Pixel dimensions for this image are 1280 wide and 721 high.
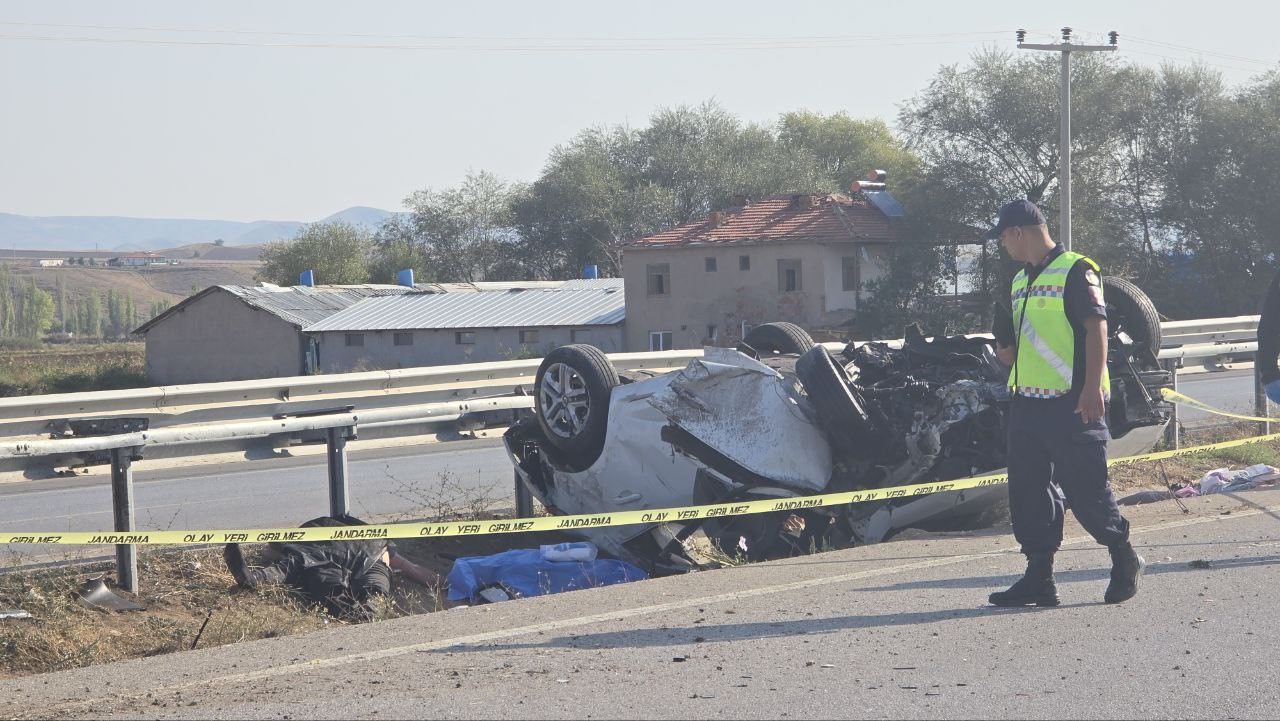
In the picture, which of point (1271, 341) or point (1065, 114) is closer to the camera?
point (1271, 341)

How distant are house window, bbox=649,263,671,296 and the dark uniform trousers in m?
51.3

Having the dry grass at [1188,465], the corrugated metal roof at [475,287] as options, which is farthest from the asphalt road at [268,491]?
the corrugated metal roof at [475,287]

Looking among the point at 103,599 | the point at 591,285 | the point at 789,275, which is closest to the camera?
the point at 103,599

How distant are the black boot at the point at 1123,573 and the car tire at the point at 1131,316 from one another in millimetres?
2402

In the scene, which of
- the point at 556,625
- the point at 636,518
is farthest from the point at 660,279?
the point at 556,625

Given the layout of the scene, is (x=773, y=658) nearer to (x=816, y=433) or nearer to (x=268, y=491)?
(x=816, y=433)

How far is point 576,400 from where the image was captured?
8219 mm

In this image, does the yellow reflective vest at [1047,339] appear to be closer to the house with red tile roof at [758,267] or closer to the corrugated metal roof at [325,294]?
the house with red tile roof at [758,267]

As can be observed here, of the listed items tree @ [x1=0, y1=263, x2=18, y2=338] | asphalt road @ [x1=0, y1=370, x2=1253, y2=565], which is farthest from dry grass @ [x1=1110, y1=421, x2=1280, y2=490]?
tree @ [x1=0, y1=263, x2=18, y2=338]

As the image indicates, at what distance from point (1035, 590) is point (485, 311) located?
54.2 meters

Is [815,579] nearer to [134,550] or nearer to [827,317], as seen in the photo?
[134,550]

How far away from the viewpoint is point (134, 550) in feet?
21.9

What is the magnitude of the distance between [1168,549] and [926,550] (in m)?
1.17

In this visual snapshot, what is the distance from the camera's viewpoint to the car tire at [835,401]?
287 inches
